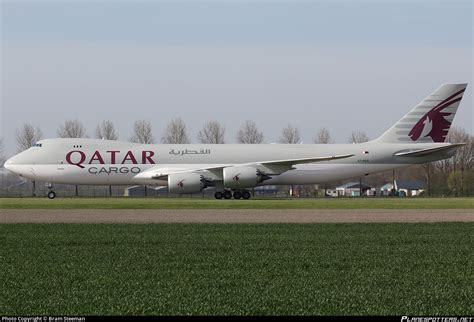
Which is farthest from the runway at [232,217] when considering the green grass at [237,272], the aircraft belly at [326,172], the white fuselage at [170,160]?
the aircraft belly at [326,172]

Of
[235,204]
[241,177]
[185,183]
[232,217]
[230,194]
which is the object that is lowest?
[232,217]

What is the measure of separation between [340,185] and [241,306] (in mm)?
119297

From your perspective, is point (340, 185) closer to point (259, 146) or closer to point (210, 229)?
point (259, 146)

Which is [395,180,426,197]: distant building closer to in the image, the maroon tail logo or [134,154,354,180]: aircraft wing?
the maroon tail logo

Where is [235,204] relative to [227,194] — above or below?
below

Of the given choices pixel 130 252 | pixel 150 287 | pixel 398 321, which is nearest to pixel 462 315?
pixel 398 321

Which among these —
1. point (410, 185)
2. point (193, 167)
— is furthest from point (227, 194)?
point (410, 185)

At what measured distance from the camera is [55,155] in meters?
54.6

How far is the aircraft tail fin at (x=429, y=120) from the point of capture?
56375mm

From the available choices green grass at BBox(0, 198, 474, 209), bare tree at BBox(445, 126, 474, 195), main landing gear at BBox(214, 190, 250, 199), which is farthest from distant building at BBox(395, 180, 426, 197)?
green grass at BBox(0, 198, 474, 209)

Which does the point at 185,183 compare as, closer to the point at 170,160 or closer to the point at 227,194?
the point at 170,160

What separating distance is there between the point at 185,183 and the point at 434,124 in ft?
57.9

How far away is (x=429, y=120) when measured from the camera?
2217 inches

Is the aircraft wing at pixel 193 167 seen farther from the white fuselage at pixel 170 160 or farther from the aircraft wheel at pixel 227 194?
the aircraft wheel at pixel 227 194
